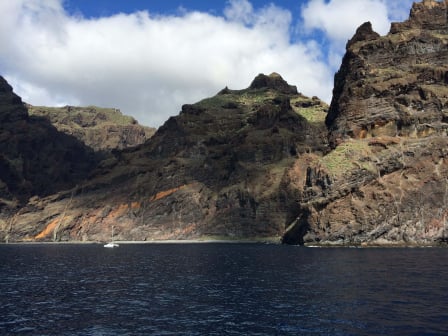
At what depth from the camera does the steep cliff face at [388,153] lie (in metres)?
146

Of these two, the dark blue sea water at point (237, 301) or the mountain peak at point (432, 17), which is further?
the mountain peak at point (432, 17)

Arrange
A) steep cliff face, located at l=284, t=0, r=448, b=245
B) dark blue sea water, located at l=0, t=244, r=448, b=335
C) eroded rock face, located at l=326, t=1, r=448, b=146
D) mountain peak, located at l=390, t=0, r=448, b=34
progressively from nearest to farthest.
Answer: dark blue sea water, located at l=0, t=244, r=448, b=335, steep cliff face, located at l=284, t=0, r=448, b=245, eroded rock face, located at l=326, t=1, r=448, b=146, mountain peak, located at l=390, t=0, r=448, b=34

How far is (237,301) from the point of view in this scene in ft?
186

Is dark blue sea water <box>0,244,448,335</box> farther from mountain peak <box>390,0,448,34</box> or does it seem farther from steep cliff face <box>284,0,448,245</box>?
mountain peak <box>390,0,448,34</box>

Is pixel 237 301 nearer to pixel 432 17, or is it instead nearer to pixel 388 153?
pixel 388 153

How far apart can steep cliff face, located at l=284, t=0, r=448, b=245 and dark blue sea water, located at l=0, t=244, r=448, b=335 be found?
5822 centimetres

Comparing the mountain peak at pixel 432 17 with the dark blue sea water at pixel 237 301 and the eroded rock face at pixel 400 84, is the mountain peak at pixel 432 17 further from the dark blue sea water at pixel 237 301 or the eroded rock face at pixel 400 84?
the dark blue sea water at pixel 237 301

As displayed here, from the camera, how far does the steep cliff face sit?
146500 millimetres

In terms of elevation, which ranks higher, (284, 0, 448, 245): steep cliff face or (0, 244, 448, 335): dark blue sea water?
(284, 0, 448, 245): steep cliff face

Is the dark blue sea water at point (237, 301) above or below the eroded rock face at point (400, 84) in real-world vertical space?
below

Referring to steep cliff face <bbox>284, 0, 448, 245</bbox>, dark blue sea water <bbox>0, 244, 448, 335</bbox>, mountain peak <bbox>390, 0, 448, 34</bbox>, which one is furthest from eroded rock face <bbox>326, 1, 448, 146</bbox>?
dark blue sea water <bbox>0, 244, 448, 335</bbox>

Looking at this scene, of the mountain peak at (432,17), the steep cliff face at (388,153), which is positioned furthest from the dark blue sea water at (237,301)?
the mountain peak at (432,17)

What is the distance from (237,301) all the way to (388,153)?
116800 mm

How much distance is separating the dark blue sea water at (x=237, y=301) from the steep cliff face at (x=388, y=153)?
5822 centimetres
